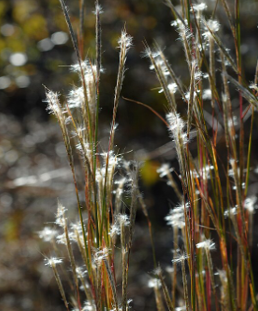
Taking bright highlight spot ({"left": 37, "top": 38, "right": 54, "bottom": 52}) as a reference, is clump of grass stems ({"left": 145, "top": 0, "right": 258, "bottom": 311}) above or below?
below

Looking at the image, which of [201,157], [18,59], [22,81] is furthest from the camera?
[22,81]

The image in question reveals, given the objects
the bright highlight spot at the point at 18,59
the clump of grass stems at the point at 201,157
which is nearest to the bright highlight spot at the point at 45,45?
the bright highlight spot at the point at 18,59

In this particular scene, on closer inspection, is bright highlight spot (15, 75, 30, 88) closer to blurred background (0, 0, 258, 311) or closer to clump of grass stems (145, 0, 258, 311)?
blurred background (0, 0, 258, 311)

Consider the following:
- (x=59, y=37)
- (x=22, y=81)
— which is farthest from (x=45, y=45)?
(x=22, y=81)

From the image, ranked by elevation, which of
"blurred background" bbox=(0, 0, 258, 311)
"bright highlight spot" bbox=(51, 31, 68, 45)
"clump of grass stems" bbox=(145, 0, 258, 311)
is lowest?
"clump of grass stems" bbox=(145, 0, 258, 311)

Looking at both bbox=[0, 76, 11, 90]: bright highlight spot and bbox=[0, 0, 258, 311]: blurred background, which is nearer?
bbox=[0, 0, 258, 311]: blurred background

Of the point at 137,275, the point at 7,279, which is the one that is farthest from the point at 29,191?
the point at 137,275

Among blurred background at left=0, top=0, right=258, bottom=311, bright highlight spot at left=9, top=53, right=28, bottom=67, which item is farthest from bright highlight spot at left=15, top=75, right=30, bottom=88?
bright highlight spot at left=9, top=53, right=28, bottom=67

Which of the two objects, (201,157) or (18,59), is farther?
(18,59)

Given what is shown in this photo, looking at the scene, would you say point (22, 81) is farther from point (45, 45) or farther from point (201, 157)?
point (201, 157)
